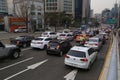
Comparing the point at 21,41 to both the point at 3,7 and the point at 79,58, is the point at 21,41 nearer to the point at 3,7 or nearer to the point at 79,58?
the point at 79,58

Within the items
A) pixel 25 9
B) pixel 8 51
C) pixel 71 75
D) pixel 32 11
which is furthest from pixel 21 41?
pixel 32 11

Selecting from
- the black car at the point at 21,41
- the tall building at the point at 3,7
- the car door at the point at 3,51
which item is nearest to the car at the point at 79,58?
the car door at the point at 3,51

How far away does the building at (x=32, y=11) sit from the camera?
2517 inches

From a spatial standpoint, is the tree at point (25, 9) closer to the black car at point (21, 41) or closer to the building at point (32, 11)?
the building at point (32, 11)

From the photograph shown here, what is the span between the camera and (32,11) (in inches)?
2719

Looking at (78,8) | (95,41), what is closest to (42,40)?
(95,41)

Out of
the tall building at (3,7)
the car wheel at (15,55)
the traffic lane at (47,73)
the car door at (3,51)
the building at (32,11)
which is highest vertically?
the tall building at (3,7)

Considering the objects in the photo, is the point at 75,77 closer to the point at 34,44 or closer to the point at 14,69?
the point at 14,69

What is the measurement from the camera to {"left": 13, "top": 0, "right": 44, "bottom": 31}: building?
210ft

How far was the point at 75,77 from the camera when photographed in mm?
10367

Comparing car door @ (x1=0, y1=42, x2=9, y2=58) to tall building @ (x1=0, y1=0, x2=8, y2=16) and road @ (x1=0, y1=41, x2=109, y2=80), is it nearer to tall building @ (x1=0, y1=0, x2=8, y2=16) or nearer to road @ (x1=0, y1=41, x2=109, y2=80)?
road @ (x1=0, y1=41, x2=109, y2=80)

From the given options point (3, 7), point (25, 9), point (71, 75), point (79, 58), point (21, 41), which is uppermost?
point (3, 7)

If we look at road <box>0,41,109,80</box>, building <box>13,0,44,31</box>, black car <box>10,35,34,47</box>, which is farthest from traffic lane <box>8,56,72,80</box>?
building <box>13,0,44,31</box>

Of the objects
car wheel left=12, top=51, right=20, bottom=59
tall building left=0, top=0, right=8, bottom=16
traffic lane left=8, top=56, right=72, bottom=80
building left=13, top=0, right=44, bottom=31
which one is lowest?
traffic lane left=8, top=56, right=72, bottom=80
